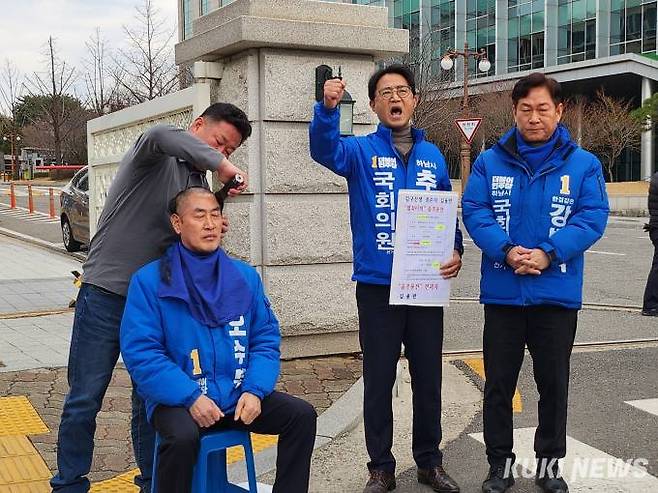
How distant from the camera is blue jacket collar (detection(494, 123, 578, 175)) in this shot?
385 cm

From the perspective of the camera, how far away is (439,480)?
4.01m

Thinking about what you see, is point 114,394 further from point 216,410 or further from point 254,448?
point 216,410

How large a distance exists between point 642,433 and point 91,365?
322 centimetres

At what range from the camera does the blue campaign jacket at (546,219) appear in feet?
12.5

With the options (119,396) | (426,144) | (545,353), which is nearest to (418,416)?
(545,353)

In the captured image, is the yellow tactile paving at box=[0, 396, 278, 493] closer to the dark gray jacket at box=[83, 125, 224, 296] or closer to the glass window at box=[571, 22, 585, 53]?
the dark gray jacket at box=[83, 125, 224, 296]

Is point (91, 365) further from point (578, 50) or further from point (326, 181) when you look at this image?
point (578, 50)

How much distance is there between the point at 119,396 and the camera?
5613mm

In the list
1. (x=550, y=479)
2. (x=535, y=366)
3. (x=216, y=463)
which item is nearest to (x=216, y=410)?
(x=216, y=463)

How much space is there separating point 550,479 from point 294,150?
3262mm

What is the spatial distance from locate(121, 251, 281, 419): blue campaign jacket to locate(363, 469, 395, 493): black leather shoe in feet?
3.32

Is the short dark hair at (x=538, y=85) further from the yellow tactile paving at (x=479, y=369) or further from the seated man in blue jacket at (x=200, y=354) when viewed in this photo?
the yellow tactile paving at (x=479, y=369)

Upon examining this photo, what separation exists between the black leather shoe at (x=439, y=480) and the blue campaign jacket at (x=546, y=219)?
885mm

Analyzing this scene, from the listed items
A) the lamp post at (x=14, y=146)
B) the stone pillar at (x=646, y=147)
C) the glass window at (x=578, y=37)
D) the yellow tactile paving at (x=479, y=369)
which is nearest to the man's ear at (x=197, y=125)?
the yellow tactile paving at (x=479, y=369)
